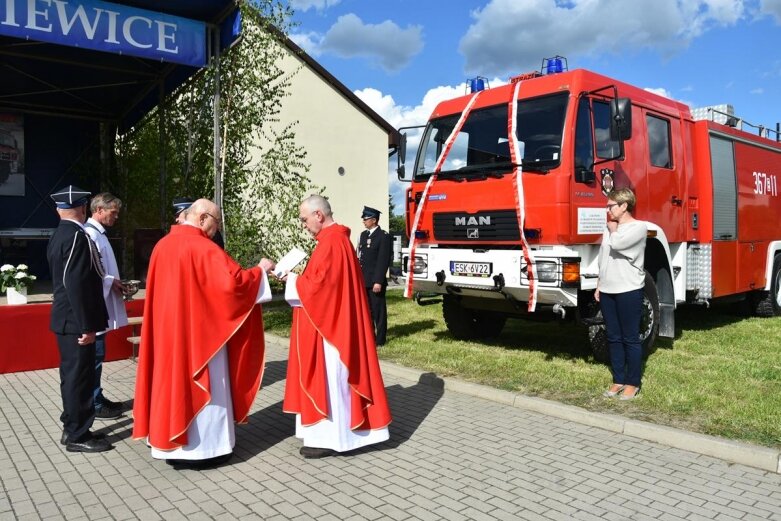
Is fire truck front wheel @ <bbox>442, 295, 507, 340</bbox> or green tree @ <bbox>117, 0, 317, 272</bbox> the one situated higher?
green tree @ <bbox>117, 0, 317, 272</bbox>

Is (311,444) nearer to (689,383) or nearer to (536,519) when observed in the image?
(536,519)

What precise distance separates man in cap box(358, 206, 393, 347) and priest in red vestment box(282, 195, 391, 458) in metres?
3.69

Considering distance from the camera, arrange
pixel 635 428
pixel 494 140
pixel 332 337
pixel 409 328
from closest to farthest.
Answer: pixel 332 337 → pixel 635 428 → pixel 494 140 → pixel 409 328

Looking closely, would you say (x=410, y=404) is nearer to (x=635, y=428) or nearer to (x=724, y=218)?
(x=635, y=428)

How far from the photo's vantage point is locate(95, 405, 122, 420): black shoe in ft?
18.3

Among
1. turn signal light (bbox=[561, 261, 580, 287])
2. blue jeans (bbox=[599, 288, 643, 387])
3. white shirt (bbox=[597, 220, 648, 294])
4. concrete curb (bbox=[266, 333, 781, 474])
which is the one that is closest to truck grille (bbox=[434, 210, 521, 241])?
turn signal light (bbox=[561, 261, 580, 287])

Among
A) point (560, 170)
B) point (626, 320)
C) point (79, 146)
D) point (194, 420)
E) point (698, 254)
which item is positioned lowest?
point (194, 420)

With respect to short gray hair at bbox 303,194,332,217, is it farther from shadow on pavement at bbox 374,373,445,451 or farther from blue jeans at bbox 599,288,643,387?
blue jeans at bbox 599,288,643,387

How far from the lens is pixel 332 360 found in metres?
4.48

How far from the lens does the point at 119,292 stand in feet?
18.4

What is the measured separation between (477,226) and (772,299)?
6.85 meters

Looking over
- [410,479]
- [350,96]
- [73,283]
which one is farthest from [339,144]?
[410,479]

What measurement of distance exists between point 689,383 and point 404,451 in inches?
129

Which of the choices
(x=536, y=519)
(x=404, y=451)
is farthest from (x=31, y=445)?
(x=536, y=519)
